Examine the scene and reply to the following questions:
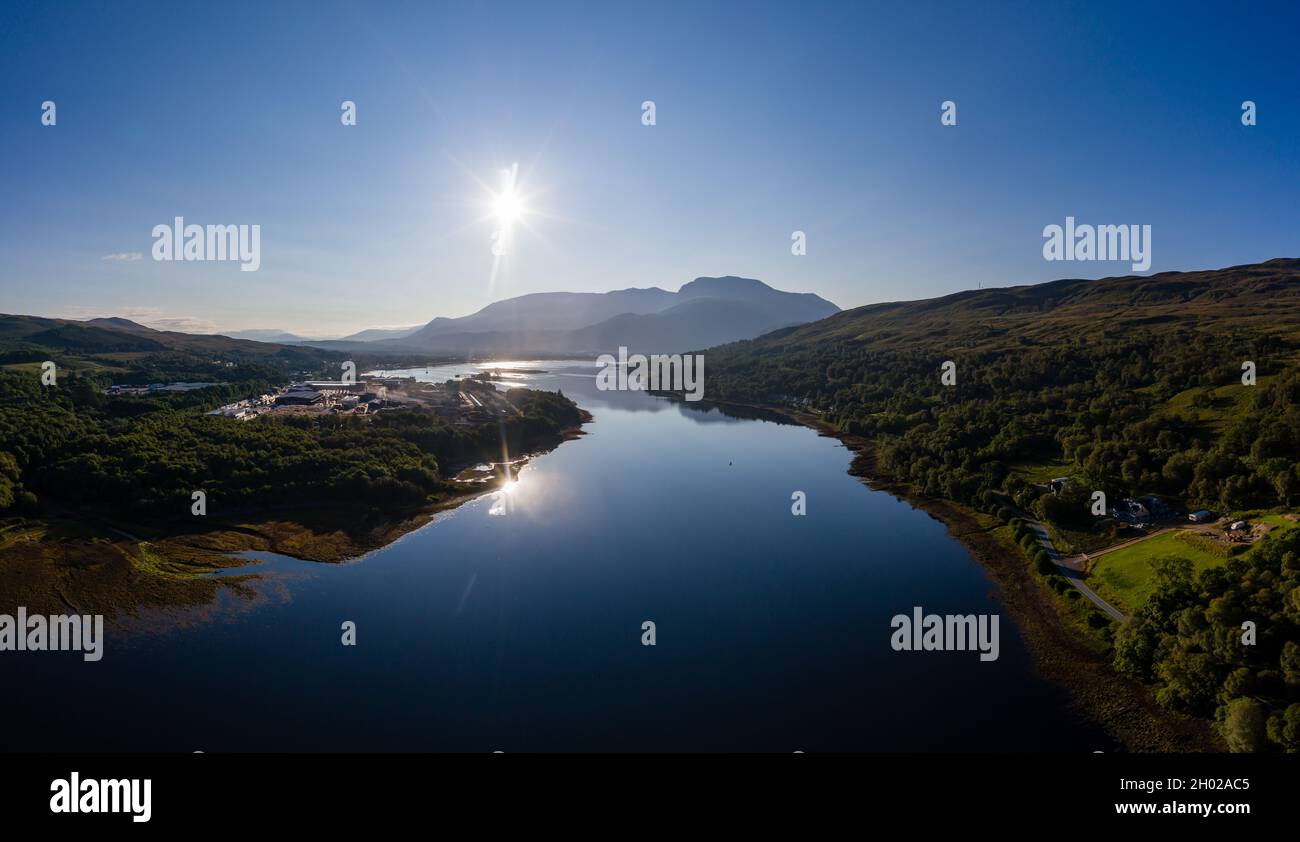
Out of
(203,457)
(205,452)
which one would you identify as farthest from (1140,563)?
(205,452)

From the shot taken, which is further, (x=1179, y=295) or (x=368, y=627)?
(x=1179, y=295)

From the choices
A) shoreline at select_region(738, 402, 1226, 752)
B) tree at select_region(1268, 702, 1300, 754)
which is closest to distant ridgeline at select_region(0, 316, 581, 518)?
shoreline at select_region(738, 402, 1226, 752)

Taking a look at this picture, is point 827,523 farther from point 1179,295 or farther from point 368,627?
point 1179,295

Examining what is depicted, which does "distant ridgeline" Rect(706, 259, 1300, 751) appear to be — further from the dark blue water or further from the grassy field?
the dark blue water

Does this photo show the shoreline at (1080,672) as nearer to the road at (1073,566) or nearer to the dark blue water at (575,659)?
the dark blue water at (575,659)

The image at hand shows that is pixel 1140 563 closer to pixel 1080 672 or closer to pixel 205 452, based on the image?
pixel 1080 672

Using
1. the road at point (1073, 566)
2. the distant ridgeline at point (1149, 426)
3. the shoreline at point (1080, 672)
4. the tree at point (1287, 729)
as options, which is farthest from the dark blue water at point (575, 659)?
the distant ridgeline at point (1149, 426)
